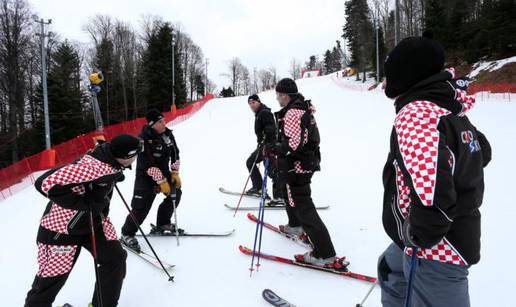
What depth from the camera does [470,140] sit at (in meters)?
1.48

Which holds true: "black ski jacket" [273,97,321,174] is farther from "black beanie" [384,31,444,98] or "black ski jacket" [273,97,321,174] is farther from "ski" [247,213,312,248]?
"black beanie" [384,31,444,98]

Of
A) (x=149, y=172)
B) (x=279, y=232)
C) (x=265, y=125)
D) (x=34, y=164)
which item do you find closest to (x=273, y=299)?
(x=279, y=232)

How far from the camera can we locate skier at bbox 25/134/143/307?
2.29 meters

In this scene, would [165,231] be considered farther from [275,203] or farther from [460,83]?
[460,83]

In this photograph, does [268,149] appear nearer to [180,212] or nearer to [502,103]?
[180,212]

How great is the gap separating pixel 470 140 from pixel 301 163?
1998 millimetres

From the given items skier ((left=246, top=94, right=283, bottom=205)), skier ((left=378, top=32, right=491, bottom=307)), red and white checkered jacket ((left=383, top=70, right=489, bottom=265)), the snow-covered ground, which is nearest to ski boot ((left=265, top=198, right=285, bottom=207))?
skier ((left=246, top=94, right=283, bottom=205))

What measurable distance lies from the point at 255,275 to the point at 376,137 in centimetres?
843

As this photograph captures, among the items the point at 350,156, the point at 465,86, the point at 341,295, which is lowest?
the point at 341,295

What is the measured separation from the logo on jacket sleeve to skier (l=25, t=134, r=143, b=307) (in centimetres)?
224

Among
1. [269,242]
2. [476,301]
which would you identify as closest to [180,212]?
[269,242]

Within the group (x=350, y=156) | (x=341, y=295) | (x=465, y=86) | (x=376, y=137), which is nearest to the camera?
(x=465, y=86)

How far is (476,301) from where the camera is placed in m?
2.69

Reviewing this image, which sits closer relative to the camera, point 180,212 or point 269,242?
point 269,242
